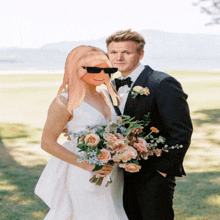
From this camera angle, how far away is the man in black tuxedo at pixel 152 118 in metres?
3.63

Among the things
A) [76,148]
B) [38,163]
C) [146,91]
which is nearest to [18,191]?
[38,163]

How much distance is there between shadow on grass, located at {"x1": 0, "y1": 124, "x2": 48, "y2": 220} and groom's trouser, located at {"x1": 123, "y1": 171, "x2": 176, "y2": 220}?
2.70m

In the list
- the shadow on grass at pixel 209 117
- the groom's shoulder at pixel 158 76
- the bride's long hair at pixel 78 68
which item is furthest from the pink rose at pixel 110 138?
the shadow on grass at pixel 209 117

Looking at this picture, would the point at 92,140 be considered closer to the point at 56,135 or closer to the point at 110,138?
the point at 110,138

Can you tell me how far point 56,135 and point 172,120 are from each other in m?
1.06

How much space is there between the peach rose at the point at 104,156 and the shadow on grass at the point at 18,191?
3.40m

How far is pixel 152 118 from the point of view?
370 cm

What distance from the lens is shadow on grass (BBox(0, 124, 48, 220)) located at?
616 centimetres

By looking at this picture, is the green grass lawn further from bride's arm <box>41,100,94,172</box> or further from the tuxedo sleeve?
bride's arm <box>41,100,94,172</box>

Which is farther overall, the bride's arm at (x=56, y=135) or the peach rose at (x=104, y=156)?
the bride's arm at (x=56, y=135)

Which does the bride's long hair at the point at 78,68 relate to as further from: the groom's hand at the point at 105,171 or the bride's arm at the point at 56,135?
the groom's hand at the point at 105,171

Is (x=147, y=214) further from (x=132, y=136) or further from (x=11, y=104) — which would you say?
(x=11, y=104)

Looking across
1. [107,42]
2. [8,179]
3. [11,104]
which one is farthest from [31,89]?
[107,42]

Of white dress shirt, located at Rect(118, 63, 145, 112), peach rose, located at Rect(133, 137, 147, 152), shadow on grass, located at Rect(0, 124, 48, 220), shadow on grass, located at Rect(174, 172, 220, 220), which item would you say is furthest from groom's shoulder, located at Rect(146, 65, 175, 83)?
shadow on grass, located at Rect(0, 124, 48, 220)
